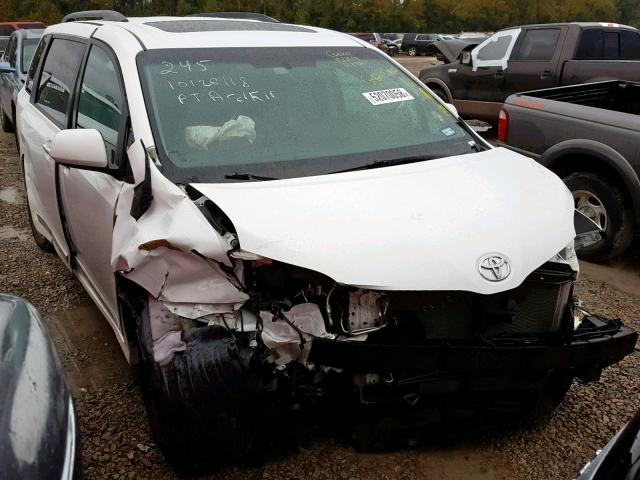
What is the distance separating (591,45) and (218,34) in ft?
23.0

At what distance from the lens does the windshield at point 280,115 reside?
2.81 meters

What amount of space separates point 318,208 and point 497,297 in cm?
79

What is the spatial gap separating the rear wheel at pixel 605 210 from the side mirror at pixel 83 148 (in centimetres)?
348

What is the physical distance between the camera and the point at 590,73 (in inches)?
319

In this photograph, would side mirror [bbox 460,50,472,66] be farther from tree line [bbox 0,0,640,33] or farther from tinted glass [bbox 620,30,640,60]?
tree line [bbox 0,0,640,33]

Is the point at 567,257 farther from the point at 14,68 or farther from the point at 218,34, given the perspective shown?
the point at 14,68

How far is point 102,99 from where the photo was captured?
3.25 metres

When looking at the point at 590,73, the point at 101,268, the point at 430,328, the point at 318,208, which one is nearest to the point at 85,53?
the point at 101,268

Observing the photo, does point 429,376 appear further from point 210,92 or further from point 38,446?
point 210,92

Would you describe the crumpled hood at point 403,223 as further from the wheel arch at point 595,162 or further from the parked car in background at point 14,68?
the parked car in background at point 14,68

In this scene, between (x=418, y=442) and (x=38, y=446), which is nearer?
(x=38, y=446)

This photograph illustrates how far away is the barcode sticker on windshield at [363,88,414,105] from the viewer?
3.37m

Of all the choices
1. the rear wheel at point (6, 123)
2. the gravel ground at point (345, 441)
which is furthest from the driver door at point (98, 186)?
the rear wheel at point (6, 123)

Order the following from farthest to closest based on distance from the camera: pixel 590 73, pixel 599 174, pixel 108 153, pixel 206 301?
pixel 590 73
pixel 599 174
pixel 108 153
pixel 206 301
